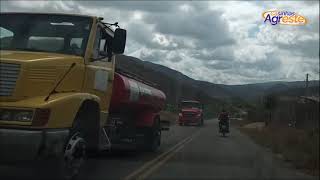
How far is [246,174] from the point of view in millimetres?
13812

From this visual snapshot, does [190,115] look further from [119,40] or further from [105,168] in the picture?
[119,40]

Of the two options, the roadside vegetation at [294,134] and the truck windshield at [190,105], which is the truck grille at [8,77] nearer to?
the roadside vegetation at [294,134]

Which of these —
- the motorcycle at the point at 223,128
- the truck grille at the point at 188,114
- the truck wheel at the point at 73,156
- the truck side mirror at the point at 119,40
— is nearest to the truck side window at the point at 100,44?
the truck side mirror at the point at 119,40

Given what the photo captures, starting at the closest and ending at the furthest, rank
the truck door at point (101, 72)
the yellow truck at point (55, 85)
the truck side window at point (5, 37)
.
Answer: the yellow truck at point (55, 85)
the truck side window at point (5, 37)
the truck door at point (101, 72)

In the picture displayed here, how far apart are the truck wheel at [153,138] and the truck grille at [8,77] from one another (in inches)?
358

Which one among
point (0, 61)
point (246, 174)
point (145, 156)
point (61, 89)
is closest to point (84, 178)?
point (61, 89)

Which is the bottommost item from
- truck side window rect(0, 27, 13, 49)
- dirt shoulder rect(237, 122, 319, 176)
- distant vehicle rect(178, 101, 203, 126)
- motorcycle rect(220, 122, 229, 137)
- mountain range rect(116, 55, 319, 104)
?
dirt shoulder rect(237, 122, 319, 176)

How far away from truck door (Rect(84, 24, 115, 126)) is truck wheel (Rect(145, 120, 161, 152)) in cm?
570

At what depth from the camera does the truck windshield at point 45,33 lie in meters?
11.3

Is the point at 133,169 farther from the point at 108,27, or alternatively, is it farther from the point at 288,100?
the point at 288,100

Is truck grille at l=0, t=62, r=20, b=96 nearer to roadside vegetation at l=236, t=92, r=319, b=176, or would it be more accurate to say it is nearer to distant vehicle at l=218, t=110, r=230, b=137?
roadside vegetation at l=236, t=92, r=319, b=176

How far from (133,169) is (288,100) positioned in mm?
24239

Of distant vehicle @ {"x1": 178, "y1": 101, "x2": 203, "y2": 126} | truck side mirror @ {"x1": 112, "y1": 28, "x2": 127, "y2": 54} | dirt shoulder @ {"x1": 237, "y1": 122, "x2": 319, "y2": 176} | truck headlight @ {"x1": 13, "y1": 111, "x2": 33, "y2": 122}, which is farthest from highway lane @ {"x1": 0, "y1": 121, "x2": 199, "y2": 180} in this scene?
distant vehicle @ {"x1": 178, "y1": 101, "x2": 203, "y2": 126}

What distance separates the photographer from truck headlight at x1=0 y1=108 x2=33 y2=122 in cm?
959
